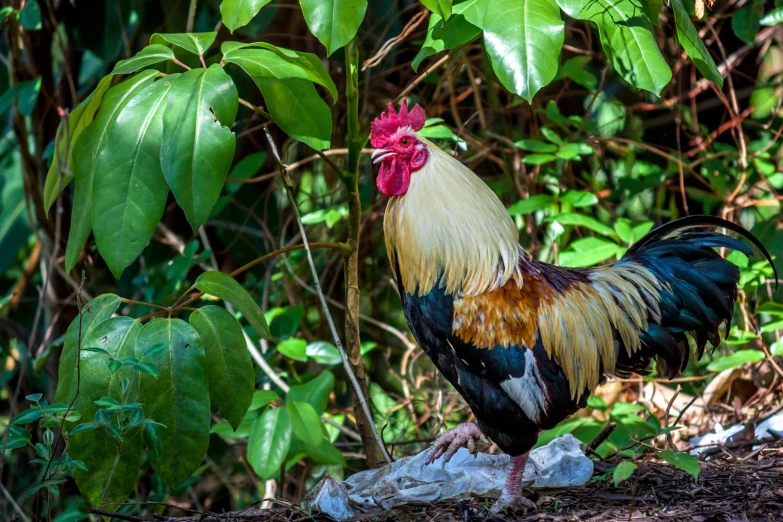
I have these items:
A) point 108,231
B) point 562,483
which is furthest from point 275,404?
point 108,231

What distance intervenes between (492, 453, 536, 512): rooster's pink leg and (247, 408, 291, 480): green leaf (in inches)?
31.3

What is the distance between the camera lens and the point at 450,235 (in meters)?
2.86

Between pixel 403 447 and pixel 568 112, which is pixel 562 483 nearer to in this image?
pixel 403 447

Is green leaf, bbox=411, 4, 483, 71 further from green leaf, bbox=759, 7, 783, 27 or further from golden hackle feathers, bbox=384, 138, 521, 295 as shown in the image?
green leaf, bbox=759, 7, 783, 27

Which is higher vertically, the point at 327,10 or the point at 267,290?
the point at 327,10

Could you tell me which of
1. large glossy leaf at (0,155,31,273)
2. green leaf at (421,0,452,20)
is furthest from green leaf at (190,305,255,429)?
large glossy leaf at (0,155,31,273)

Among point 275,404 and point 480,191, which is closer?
point 480,191

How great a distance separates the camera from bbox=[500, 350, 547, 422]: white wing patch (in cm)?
273

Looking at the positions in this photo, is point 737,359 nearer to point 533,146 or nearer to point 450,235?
point 533,146

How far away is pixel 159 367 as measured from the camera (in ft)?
7.75

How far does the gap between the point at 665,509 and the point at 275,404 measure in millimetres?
1749

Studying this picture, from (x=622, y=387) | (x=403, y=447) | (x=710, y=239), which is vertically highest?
(x=710, y=239)

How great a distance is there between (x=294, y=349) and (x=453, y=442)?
37.1 inches

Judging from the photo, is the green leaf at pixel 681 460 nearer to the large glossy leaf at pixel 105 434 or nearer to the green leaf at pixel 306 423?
the green leaf at pixel 306 423
